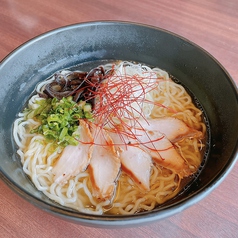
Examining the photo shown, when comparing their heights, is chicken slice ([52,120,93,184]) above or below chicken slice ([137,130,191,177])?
below

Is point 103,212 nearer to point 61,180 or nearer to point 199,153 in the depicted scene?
point 61,180

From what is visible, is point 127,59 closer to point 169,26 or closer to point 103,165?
point 169,26

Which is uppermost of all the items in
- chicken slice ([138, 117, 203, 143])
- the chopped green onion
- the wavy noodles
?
chicken slice ([138, 117, 203, 143])

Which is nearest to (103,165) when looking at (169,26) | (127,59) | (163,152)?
(163,152)

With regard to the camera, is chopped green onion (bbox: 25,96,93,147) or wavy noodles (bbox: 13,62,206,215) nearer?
wavy noodles (bbox: 13,62,206,215)

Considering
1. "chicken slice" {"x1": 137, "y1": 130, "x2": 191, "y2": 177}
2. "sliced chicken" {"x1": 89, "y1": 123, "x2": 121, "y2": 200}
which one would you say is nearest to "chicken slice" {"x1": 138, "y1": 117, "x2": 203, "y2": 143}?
"chicken slice" {"x1": 137, "y1": 130, "x2": 191, "y2": 177}

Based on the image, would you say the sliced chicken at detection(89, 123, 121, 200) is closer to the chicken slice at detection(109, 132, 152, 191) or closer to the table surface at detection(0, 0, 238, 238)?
the chicken slice at detection(109, 132, 152, 191)
